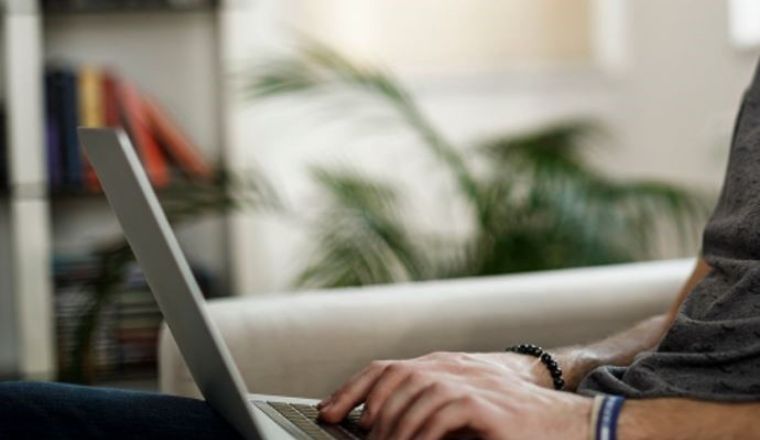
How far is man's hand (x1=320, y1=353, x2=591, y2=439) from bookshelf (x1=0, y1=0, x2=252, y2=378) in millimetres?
2354

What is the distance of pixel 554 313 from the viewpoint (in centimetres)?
173

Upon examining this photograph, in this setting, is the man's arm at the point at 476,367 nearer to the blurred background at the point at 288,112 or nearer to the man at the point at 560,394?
the man at the point at 560,394

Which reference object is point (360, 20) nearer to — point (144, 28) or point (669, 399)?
point (144, 28)

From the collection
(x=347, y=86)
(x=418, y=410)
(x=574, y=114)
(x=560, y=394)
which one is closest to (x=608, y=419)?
(x=560, y=394)

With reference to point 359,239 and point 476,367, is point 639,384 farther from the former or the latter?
point 359,239

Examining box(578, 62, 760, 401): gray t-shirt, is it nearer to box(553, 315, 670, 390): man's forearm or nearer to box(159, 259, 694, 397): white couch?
box(553, 315, 670, 390): man's forearm

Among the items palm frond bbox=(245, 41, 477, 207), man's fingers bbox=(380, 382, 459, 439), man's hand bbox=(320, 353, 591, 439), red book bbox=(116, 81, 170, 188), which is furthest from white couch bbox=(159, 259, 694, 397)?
red book bbox=(116, 81, 170, 188)

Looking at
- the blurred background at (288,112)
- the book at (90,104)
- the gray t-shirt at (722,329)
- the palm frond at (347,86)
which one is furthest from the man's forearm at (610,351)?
the book at (90,104)

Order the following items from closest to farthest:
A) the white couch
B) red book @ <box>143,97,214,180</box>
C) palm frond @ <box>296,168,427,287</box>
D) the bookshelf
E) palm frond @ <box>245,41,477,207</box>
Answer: the white couch < palm frond @ <box>296,168,427,287</box> < palm frond @ <box>245,41,477,207</box> < the bookshelf < red book @ <box>143,97,214,180</box>

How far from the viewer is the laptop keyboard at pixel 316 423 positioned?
1.11 m

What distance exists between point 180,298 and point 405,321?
0.74 m

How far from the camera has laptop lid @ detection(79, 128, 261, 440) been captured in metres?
0.91

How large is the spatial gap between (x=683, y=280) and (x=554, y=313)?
0.21 metres

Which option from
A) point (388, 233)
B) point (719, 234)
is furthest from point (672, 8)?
point (719, 234)
